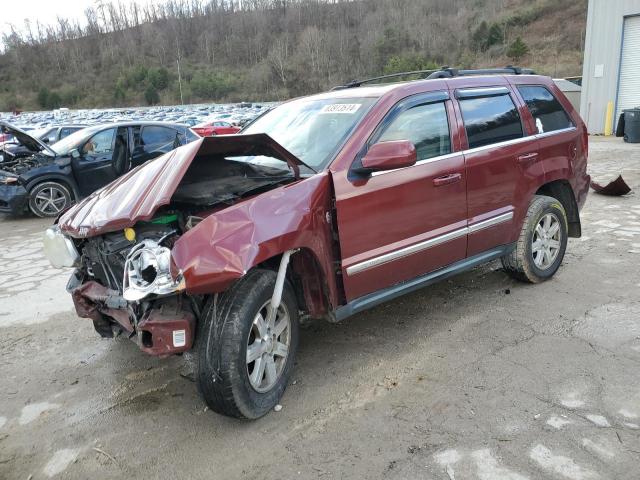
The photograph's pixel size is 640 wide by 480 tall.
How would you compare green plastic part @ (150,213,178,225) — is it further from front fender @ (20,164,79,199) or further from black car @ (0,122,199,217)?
front fender @ (20,164,79,199)

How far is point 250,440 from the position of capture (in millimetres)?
2906

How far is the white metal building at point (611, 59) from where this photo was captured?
60.4 feet

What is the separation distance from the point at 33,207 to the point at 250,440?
27.0 feet

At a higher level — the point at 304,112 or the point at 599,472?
the point at 304,112

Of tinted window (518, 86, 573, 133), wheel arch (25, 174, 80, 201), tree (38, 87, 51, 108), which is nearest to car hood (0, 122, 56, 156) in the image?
wheel arch (25, 174, 80, 201)

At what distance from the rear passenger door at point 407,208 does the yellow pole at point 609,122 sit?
1821 centimetres

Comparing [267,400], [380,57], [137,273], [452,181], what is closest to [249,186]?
[137,273]

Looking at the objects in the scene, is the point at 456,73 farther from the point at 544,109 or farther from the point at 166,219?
the point at 166,219

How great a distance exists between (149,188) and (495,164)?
2696mm

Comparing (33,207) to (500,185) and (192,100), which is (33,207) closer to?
(500,185)

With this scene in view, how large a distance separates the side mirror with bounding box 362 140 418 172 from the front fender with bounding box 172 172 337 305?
0.28m

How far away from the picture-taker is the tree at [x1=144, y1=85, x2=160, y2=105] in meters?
97.6

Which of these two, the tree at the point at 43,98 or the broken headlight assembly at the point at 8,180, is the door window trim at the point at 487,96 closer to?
the broken headlight assembly at the point at 8,180

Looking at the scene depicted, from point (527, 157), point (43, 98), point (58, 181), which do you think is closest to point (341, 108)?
point (527, 157)
